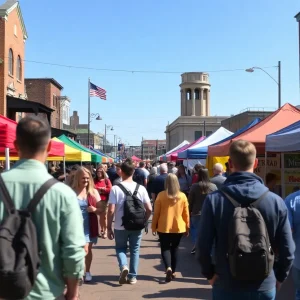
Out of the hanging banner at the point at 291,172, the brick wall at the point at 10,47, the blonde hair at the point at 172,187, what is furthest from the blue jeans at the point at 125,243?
the brick wall at the point at 10,47

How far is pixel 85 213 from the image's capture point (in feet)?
22.4

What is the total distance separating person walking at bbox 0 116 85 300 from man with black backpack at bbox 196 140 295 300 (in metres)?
0.96

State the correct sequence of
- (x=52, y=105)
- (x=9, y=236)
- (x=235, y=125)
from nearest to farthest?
(x=9, y=236), (x=52, y=105), (x=235, y=125)

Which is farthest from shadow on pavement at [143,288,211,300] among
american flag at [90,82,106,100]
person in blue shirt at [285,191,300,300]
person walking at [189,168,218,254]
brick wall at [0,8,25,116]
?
american flag at [90,82,106,100]

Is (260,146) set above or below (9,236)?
above

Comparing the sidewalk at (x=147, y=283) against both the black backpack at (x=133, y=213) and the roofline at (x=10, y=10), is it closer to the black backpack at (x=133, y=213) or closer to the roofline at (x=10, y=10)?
the black backpack at (x=133, y=213)

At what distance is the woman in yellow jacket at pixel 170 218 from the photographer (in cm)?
742

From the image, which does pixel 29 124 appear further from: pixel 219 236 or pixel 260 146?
pixel 260 146

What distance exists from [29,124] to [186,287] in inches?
202

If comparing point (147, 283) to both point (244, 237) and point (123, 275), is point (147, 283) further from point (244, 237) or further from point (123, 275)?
point (244, 237)

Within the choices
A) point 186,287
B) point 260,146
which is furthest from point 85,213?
point 260,146

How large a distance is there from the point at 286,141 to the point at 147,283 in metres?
3.15

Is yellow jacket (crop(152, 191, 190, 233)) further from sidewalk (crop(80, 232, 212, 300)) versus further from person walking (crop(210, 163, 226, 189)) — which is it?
person walking (crop(210, 163, 226, 189))

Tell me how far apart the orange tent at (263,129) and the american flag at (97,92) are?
82.7ft
